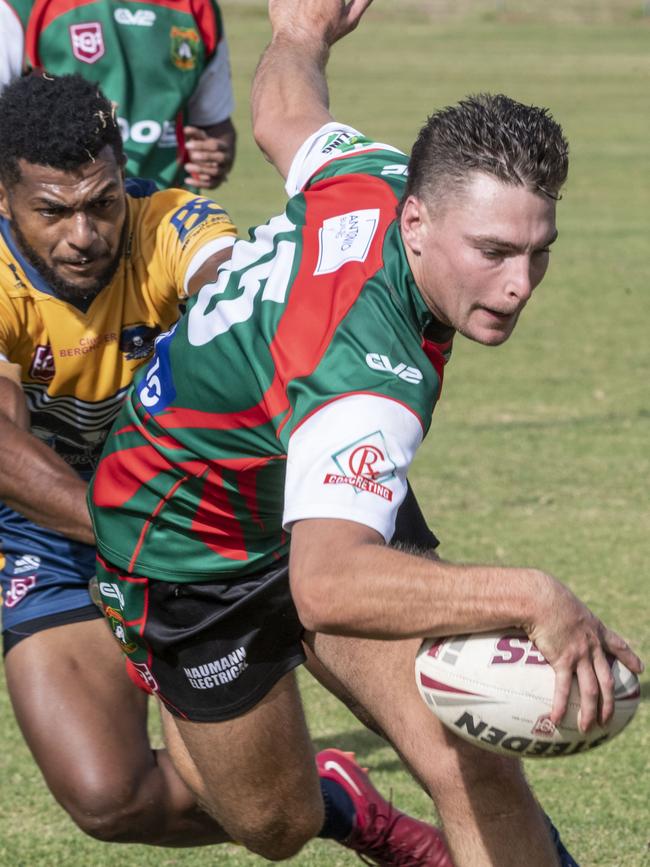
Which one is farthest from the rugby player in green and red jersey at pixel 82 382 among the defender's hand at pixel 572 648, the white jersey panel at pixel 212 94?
the white jersey panel at pixel 212 94

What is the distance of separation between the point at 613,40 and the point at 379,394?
38040 mm

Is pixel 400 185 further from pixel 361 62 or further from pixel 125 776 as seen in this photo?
pixel 361 62

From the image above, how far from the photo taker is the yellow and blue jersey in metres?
4.97

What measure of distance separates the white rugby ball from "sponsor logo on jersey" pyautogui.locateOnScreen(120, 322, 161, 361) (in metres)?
1.92

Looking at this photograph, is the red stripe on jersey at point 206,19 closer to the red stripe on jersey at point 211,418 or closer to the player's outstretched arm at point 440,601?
the red stripe on jersey at point 211,418

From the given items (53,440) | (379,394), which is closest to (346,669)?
(379,394)

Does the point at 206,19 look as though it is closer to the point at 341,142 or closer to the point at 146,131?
the point at 146,131

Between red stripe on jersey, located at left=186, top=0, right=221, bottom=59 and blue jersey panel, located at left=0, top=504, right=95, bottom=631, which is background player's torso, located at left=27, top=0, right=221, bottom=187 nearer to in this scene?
red stripe on jersey, located at left=186, top=0, right=221, bottom=59

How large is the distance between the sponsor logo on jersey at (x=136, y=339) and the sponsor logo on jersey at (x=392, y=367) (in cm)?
183

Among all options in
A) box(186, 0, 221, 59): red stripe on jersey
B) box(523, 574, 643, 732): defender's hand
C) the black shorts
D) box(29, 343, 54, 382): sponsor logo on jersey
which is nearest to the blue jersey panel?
box(29, 343, 54, 382): sponsor logo on jersey

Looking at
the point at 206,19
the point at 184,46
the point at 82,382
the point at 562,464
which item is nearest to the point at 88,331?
the point at 82,382

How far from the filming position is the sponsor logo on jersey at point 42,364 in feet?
16.4

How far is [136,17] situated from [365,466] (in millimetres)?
4160

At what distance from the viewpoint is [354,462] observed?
329 cm
